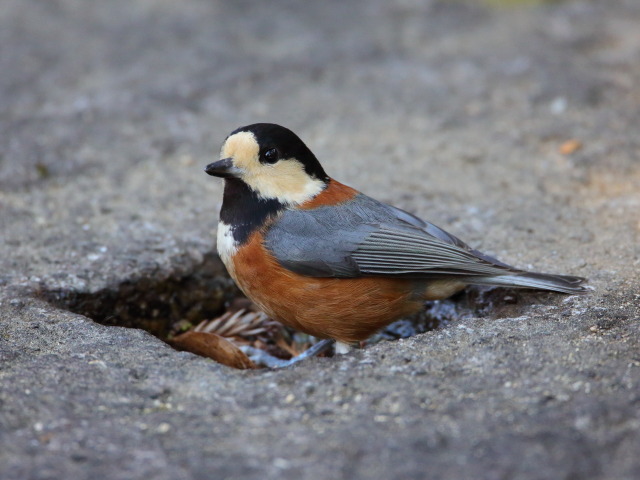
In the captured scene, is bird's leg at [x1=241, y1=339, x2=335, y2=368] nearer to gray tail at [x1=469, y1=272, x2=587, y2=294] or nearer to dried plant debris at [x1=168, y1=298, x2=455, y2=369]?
dried plant debris at [x1=168, y1=298, x2=455, y2=369]

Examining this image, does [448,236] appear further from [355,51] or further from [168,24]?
[168,24]

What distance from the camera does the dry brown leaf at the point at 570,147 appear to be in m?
5.40

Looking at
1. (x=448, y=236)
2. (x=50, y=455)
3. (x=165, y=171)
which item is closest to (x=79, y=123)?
(x=165, y=171)

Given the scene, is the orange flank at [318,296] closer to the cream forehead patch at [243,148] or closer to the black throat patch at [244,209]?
the black throat patch at [244,209]

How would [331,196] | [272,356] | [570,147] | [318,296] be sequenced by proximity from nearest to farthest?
[318,296] → [331,196] → [272,356] → [570,147]

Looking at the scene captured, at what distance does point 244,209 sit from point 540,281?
1.44 meters

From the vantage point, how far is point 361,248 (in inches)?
142

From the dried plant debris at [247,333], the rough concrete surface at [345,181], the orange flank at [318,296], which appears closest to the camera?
the rough concrete surface at [345,181]

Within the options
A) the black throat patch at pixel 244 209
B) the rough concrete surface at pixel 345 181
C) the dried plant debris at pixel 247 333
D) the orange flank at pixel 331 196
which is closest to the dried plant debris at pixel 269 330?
the dried plant debris at pixel 247 333

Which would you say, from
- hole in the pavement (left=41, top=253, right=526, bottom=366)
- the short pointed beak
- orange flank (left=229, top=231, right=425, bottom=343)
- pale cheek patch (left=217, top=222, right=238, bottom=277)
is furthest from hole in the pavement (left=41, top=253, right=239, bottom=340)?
the short pointed beak

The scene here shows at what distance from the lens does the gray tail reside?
357 centimetres

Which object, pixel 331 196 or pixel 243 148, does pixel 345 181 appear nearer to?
pixel 331 196

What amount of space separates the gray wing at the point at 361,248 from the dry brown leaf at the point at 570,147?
78.6 inches

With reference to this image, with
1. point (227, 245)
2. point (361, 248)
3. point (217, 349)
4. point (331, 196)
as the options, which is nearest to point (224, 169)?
point (227, 245)
